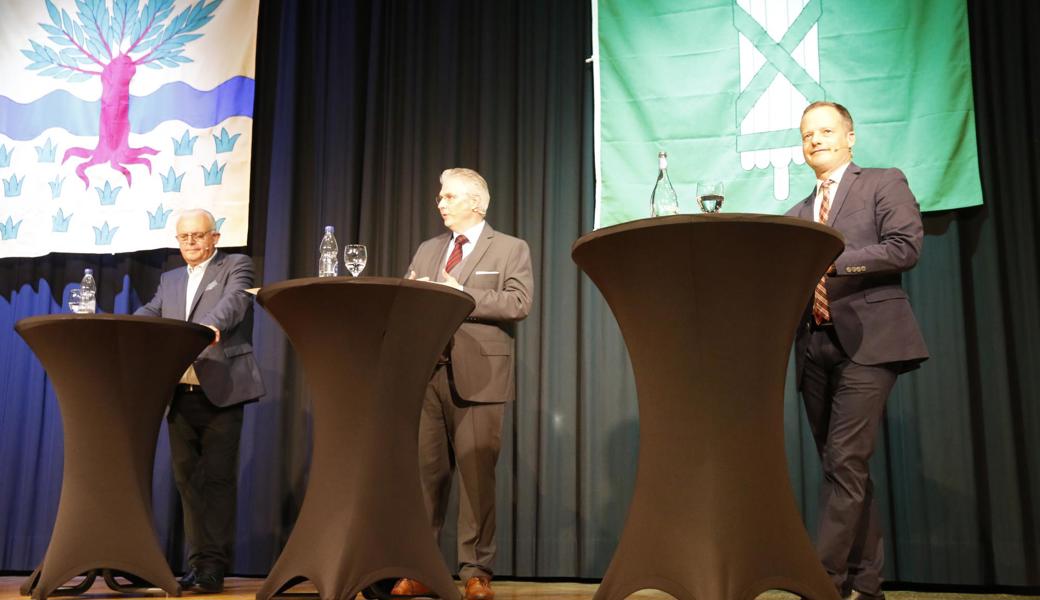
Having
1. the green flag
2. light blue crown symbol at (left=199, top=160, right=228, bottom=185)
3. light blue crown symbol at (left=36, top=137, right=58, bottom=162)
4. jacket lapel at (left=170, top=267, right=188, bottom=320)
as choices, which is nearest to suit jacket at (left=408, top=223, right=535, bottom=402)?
the green flag

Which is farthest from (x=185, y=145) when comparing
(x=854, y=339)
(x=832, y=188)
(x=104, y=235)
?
(x=854, y=339)

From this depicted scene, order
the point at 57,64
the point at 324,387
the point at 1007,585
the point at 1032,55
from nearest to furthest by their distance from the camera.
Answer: the point at 324,387 → the point at 1007,585 → the point at 1032,55 → the point at 57,64

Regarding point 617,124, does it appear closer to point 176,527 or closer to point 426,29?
point 426,29

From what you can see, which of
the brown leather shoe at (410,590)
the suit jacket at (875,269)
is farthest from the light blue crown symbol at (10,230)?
the suit jacket at (875,269)

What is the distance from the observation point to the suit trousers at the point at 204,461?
371 cm

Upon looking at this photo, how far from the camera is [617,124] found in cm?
443

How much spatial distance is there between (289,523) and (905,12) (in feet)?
12.0

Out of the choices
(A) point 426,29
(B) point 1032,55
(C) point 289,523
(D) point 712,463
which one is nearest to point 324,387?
(D) point 712,463

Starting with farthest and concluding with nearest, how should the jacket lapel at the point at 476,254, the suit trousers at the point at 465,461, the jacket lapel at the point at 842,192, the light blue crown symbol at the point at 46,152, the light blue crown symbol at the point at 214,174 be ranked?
the light blue crown symbol at the point at 46,152 → the light blue crown symbol at the point at 214,174 → the jacket lapel at the point at 476,254 → the suit trousers at the point at 465,461 → the jacket lapel at the point at 842,192

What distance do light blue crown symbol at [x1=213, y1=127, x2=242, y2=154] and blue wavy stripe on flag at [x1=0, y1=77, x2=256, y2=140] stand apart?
3.0 inches

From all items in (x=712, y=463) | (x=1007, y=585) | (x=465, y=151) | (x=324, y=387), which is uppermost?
(x=465, y=151)

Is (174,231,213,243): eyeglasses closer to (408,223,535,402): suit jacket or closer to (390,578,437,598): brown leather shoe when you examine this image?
(408,223,535,402): suit jacket

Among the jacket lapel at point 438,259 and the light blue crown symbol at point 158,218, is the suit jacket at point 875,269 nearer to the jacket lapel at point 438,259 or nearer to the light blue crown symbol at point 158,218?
the jacket lapel at point 438,259

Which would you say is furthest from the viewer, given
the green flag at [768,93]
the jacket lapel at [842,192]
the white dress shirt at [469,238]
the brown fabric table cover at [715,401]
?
the green flag at [768,93]
